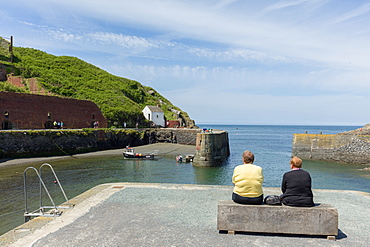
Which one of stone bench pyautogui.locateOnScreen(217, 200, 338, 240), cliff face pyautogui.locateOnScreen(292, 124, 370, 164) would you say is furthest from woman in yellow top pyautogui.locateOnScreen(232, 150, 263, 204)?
cliff face pyautogui.locateOnScreen(292, 124, 370, 164)

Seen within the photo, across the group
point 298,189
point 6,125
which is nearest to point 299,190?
point 298,189

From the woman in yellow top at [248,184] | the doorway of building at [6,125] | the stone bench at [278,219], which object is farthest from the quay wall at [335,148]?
the doorway of building at [6,125]

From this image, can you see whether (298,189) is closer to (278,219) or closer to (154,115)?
(278,219)

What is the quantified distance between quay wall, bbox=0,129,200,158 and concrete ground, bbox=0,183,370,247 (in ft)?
89.5

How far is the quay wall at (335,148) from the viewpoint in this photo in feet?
119

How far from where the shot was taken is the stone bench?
236 inches

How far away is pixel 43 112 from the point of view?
4062cm

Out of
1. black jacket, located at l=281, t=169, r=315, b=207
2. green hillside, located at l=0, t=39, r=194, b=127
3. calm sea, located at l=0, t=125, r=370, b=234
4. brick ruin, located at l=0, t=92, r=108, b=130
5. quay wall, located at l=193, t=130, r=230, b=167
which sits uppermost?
green hillside, located at l=0, t=39, r=194, b=127

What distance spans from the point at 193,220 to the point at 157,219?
0.87 metres

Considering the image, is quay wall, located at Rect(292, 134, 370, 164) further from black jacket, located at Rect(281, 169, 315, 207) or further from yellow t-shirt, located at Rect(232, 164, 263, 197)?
yellow t-shirt, located at Rect(232, 164, 263, 197)

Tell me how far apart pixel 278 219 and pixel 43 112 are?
40689 millimetres

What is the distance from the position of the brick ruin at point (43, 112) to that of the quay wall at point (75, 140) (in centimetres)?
418

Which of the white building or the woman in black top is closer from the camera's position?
the woman in black top

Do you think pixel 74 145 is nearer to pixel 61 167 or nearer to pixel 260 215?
pixel 61 167
